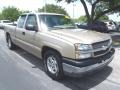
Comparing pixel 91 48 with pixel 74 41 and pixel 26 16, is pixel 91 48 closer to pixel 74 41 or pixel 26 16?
pixel 74 41

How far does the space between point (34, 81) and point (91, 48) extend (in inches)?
73.3

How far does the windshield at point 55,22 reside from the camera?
6.95 metres

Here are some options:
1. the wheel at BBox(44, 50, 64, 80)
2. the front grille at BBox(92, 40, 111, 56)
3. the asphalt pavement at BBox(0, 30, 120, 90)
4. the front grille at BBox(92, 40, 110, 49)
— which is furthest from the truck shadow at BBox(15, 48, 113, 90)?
the front grille at BBox(92, 40, 110, 49)

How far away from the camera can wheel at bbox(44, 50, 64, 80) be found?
228 inches

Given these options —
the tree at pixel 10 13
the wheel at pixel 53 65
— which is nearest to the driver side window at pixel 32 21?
the wheel at pixel 53 65

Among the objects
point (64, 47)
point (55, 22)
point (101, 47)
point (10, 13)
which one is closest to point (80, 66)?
point (64, 47)

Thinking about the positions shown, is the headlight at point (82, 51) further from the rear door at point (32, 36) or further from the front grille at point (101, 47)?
the rear door at point (32, 36)

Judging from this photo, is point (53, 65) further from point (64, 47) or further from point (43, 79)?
point (64, 47)

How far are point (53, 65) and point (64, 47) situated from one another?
90cm

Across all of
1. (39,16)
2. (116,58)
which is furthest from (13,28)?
(116,58)

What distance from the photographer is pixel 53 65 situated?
6.14 meters

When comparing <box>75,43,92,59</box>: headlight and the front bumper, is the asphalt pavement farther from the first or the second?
<box>75,43,92,59</box>: headlight

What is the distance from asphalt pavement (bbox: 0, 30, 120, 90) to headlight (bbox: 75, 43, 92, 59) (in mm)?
834

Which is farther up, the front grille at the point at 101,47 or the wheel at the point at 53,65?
the front grille at the point at 101,47
